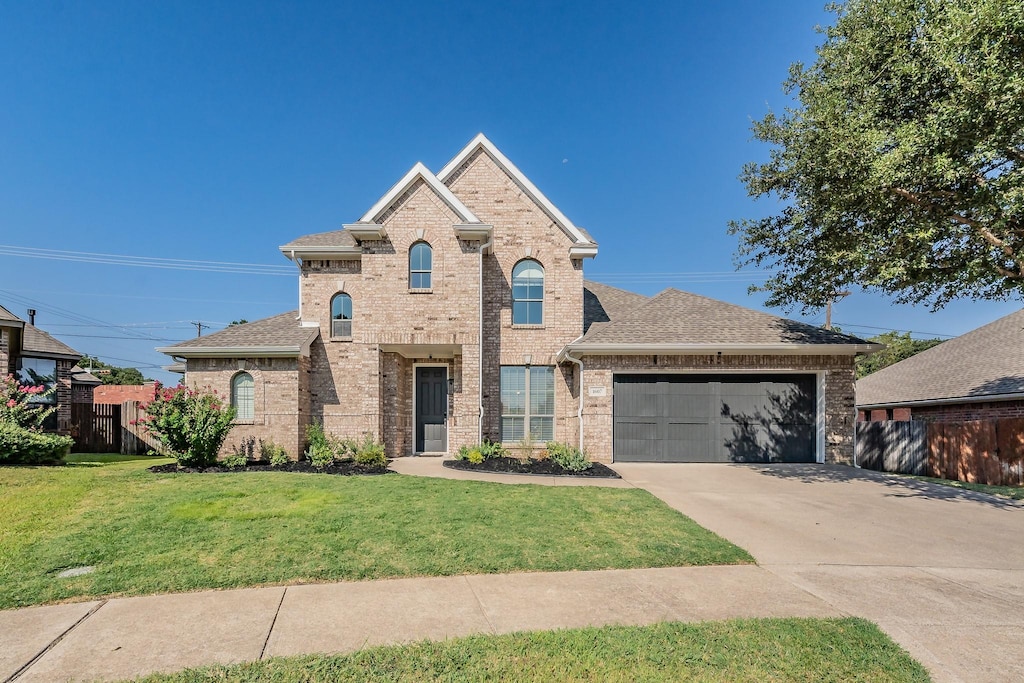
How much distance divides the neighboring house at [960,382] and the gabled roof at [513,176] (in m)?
13.0

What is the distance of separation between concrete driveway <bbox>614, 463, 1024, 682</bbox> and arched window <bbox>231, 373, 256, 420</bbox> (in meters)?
9.86

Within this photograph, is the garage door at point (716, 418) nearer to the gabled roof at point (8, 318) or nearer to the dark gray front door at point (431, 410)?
the dark gray front door at point (431, 410)

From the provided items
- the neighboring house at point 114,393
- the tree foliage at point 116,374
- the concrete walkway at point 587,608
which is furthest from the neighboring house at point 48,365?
the tree foliage at point 116,374

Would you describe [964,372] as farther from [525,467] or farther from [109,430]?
[109,430]

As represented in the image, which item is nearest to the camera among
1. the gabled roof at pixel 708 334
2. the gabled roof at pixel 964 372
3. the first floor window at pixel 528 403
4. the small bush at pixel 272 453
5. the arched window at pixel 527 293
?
the small bush at pixel 272 453

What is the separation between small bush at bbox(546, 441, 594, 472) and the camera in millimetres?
12438

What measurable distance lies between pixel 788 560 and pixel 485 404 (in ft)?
31.6

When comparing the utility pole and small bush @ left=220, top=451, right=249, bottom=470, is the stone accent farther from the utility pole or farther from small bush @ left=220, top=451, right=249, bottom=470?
small bush @ left=220, top=451, right=249, bottom=470

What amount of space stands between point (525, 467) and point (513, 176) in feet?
27.1

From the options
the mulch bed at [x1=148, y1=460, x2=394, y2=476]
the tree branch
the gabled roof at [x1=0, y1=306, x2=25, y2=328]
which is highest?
the tree branch

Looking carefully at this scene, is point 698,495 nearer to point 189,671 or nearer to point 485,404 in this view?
point 485,404

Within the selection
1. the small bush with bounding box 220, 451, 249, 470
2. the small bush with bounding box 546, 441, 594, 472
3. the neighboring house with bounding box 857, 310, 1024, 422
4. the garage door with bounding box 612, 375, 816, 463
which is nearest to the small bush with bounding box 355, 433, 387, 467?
the small bush with bounding box 220, 451, 249, 470

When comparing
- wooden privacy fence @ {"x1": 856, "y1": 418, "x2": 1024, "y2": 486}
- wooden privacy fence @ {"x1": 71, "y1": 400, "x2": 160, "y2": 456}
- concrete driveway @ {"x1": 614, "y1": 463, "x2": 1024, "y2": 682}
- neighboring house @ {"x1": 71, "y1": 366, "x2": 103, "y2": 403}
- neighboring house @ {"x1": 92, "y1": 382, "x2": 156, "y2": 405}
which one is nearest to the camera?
concrete driveway @ {"x1": 614, "y1": 463, "x2": 1024, "y2": 682}

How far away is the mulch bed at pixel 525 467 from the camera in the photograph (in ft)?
39.6
